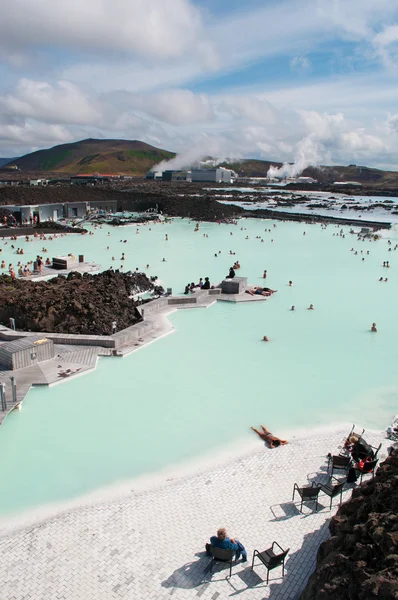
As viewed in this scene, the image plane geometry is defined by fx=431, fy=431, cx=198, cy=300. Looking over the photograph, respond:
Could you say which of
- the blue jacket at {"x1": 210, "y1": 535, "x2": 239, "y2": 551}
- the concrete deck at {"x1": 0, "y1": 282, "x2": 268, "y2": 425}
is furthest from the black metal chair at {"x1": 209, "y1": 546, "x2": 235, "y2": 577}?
the concrete deck at {"x1": 0, "y1": 282, "x2": 268, "y2": 425}

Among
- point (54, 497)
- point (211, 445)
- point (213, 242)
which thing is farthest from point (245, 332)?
point (213, 242)

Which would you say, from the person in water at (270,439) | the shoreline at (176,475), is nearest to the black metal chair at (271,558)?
the shoreline at (176,475)

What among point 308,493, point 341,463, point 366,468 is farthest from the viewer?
point 341,463

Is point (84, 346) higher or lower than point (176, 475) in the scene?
higher

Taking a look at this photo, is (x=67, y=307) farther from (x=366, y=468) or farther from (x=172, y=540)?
(x=366, y=468)

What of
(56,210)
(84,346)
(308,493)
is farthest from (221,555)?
(56,210)

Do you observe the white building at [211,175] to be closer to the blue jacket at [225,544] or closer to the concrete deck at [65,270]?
the concrete deck at [65,270]
